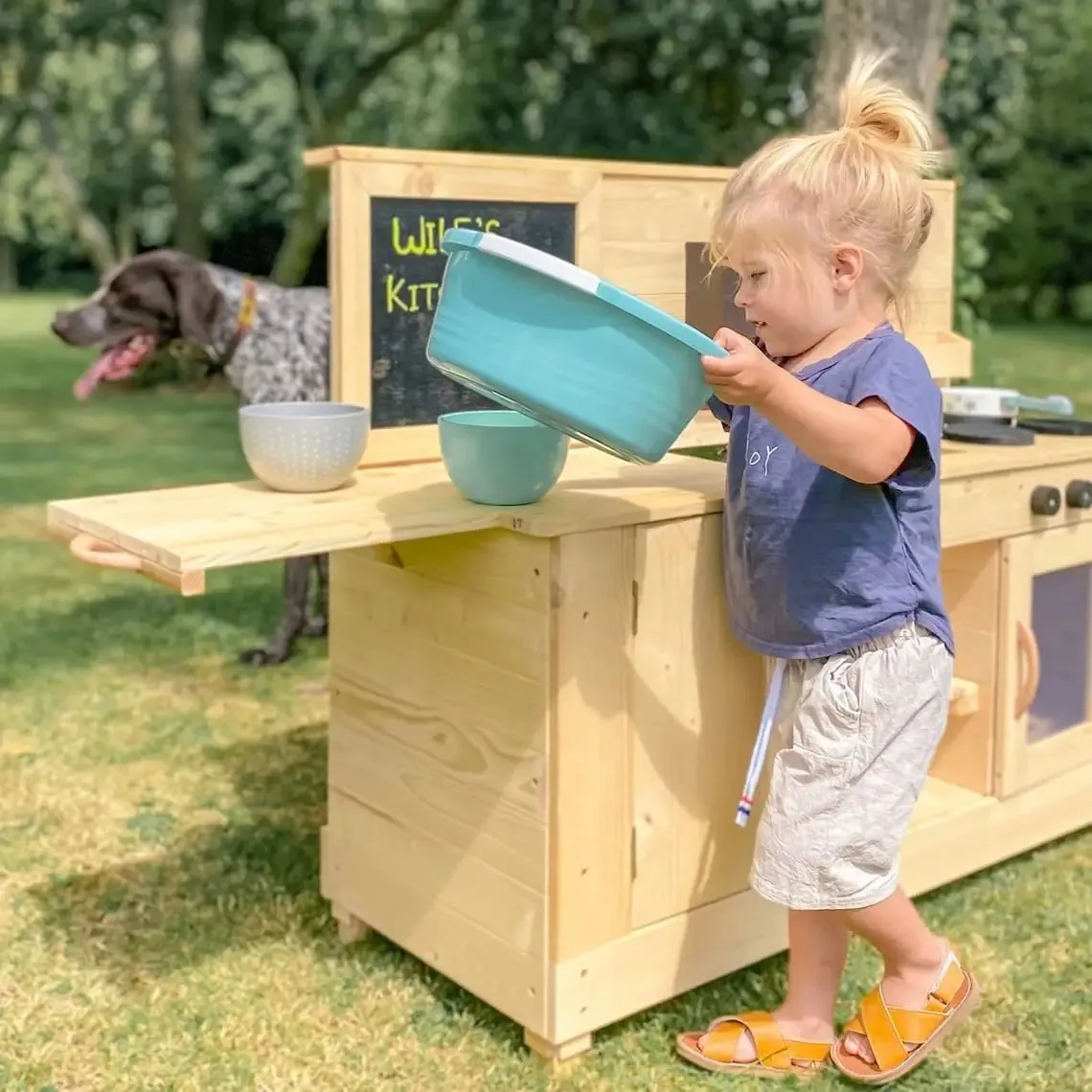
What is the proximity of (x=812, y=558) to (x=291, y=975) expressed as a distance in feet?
4.09

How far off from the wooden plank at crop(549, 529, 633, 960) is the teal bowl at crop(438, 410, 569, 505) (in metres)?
0.13

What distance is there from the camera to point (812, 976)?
7.70ft

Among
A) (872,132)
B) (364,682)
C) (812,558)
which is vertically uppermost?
(872,132)

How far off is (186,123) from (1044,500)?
12853 millimetres

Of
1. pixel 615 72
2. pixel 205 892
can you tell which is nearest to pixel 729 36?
pixel 615 72

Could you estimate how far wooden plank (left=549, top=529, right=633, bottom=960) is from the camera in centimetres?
222

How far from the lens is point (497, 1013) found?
2496mm

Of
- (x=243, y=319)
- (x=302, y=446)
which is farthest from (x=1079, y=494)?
(x=243, y=319)

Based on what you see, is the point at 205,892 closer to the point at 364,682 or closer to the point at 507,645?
the point at 364,682

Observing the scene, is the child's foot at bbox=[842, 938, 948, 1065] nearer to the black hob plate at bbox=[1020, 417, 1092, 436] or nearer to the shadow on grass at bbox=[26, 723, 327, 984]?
the shadow on grass at bbox=[26, 723, 327, 984]

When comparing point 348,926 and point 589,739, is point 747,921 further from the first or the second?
point 348,926

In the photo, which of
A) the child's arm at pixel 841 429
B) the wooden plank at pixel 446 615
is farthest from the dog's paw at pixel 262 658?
the child's arm at pixel 841 429

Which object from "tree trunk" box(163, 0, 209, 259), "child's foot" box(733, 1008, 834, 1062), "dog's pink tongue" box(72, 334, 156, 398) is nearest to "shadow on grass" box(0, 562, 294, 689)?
"dog's pink tongue" box(72, 334, 156, 398)

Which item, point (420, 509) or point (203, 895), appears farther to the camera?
point (203, 895)
